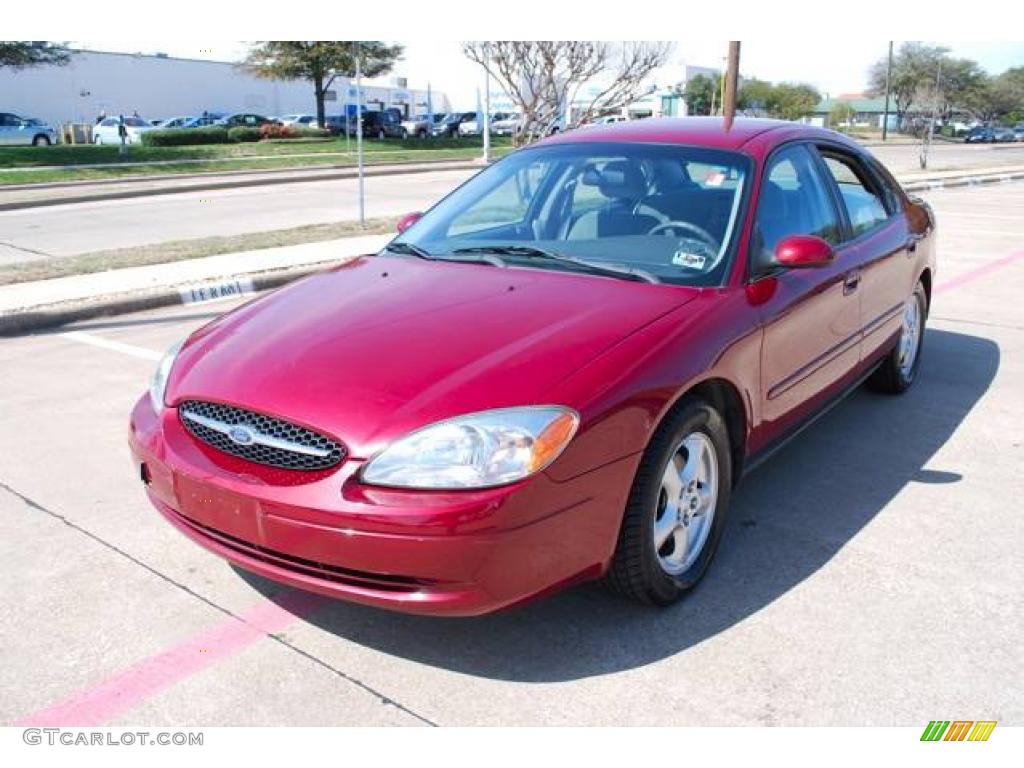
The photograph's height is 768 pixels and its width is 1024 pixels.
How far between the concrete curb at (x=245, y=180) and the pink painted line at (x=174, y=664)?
1710 centimetres

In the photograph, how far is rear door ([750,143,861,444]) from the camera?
3.67m

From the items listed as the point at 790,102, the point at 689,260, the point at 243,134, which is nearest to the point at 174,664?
the point at 689,260

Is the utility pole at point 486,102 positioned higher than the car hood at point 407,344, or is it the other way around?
the utility pole at point 486,102

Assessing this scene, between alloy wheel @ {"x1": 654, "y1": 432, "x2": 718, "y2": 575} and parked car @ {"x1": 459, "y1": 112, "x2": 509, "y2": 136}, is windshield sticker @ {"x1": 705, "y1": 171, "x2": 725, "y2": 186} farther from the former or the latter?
parked car @ {"x1": 459, "y1": 112, "x2": 509, "y2": 136}

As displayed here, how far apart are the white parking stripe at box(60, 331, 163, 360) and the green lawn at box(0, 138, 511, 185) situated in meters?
17.6

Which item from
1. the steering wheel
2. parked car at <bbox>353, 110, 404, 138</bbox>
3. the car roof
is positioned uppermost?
parked car at <bbox>353, 110, 404, 138</bbox>

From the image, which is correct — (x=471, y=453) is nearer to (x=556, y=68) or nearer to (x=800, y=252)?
(x=800, y=252)

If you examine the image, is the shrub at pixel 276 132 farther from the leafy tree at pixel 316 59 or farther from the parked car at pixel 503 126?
the parked car at pixel 503 126

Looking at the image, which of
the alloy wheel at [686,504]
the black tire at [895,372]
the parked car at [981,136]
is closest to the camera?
the alloy wheel at [686,504]

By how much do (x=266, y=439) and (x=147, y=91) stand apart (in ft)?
226

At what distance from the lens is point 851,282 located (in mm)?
4348

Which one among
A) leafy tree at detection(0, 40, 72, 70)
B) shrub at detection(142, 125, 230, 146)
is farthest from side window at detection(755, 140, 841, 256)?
shrub at detection(142, 125, 230, 146)

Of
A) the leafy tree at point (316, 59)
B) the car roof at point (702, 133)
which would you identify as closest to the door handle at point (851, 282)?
the car roof at point (702, 133)

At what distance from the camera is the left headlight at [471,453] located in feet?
8.38
